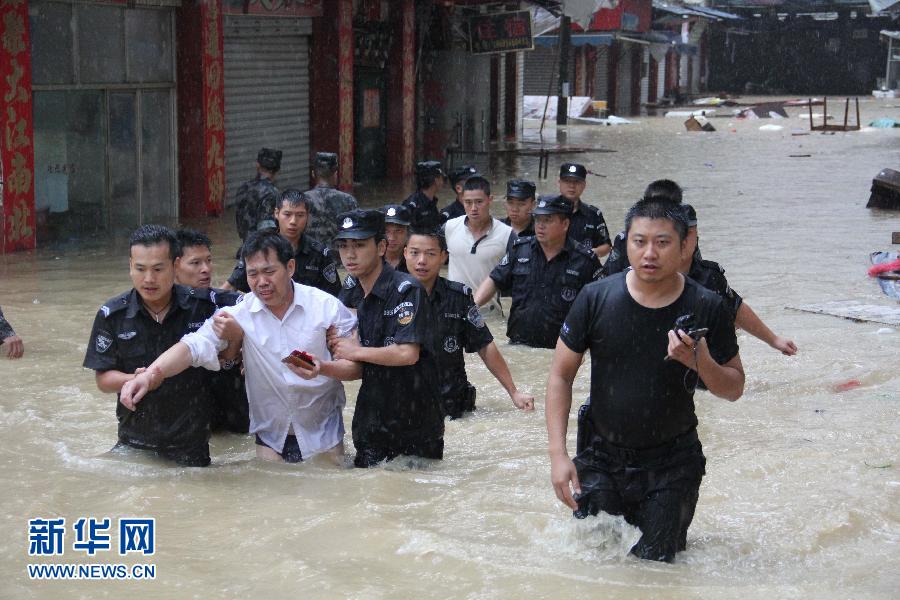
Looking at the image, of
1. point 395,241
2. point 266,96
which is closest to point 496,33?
point 266,96

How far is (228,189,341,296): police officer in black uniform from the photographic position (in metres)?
8.48

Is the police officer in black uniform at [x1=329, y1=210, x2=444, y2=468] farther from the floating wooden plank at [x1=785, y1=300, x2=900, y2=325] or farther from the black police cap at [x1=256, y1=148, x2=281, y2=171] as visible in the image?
the floating wooden plank at [x1=785, y1=300, x2=900, y2=325]

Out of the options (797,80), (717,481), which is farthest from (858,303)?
(797,80)

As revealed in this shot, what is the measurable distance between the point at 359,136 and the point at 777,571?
19347mm

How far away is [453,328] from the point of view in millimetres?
7523

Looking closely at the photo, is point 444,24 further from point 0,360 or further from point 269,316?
point 269,316

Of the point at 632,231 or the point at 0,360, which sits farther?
the point at 0,360

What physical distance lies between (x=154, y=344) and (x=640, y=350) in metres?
2.52

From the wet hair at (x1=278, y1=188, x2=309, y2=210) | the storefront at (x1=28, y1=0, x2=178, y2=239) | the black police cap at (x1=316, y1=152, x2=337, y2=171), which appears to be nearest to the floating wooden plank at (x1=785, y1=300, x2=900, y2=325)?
the black police cap at (x1=316, y1=152, x2=337, y2=171)

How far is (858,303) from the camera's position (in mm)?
11969

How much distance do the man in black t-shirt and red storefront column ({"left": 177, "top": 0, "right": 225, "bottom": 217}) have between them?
13.3 metres

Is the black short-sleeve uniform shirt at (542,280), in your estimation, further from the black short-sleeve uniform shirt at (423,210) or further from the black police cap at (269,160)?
the black police cap at (269,160)

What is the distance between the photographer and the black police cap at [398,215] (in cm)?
784

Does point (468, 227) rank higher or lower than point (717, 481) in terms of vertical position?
higher
